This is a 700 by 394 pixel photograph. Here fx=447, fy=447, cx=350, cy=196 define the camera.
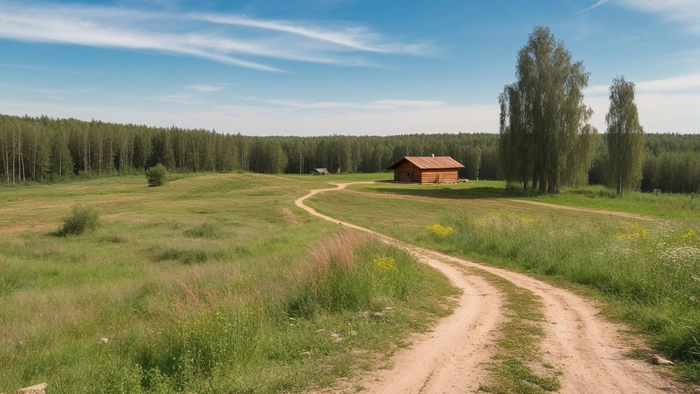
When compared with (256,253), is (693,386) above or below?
above

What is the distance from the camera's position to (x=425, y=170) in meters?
62.8

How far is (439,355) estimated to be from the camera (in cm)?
655

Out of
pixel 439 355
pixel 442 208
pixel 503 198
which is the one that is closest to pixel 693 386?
pixel 439 355

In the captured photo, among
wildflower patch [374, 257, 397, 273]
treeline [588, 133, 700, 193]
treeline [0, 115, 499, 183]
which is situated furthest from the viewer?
treeline [588, 133, 700, 193]

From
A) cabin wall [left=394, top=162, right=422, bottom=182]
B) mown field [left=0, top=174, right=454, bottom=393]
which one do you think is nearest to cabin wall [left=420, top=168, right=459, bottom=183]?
cabin wall [left=394, top=162, right=422, bottom=182]

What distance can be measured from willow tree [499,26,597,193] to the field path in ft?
133

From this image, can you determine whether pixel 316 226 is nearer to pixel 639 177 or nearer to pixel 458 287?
pixel 458 287

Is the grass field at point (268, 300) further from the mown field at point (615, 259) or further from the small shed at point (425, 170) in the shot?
the small shed at point (425, 170)

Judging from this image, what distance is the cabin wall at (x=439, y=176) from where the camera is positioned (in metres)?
63.0

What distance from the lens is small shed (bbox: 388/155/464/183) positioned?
6303 centimetres

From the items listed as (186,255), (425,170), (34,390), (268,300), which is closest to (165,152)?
(425,170)

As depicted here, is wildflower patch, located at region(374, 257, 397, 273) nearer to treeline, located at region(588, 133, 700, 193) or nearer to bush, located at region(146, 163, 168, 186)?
bush, located at region(146, 163, 168, 186)

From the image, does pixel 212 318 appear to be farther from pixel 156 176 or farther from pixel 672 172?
pixel 672 172

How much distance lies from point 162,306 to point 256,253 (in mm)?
9012
